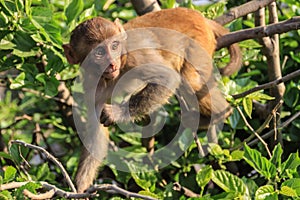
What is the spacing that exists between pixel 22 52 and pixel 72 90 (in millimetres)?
607

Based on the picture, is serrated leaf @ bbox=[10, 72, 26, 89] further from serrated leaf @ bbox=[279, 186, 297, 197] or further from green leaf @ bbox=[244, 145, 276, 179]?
serrated leaf @ bbox=[279, 186, 297, 197]

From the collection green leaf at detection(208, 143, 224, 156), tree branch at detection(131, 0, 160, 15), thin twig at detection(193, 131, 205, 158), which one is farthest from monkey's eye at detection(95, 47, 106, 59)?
green leaf at detection(208, 143, 224, 156)

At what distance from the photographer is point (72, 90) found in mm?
4438

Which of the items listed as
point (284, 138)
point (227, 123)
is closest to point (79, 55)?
point (227, 123)

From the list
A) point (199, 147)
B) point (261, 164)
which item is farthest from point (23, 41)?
point (261, 164)

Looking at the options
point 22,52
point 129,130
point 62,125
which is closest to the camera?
point 22,52

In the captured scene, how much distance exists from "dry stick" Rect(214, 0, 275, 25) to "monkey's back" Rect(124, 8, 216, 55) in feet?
0.51

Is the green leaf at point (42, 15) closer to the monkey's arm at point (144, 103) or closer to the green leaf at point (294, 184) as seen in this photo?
the monkey's arm at point (144, 103)

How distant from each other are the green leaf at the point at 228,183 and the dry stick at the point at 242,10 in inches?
51.2

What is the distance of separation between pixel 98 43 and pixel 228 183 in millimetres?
1356

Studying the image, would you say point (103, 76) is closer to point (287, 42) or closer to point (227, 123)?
point (227, 123)

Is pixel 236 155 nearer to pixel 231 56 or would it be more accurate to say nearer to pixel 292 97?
pixel 292 97

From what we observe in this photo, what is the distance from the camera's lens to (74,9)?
4.16 meters

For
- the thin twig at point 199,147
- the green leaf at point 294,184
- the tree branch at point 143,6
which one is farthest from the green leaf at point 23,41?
the green leaf at point 294,184
